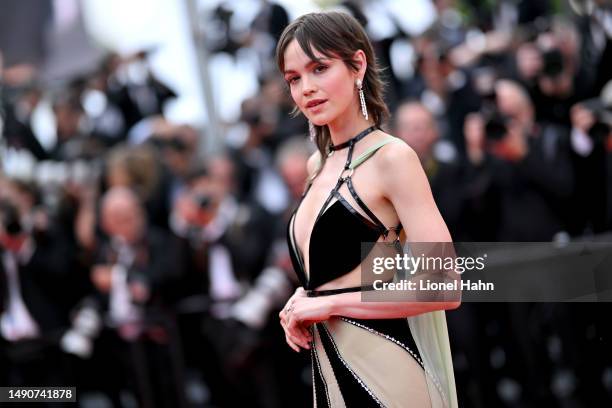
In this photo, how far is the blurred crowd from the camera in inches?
259

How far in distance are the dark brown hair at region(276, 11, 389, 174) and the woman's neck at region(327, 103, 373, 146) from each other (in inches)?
2.0

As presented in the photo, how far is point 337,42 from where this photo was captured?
3094 mm

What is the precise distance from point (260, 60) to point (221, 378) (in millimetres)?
3022

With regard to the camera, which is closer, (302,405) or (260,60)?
(302,405)

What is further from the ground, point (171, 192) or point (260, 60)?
point (260, 60)

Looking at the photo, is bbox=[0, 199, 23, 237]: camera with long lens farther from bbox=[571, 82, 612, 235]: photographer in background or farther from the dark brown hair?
the dark brown hair

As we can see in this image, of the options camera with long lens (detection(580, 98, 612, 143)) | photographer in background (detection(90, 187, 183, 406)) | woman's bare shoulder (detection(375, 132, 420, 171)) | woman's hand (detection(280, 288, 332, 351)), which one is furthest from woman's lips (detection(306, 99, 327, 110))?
photographer in background (detection(90, 187, 183, 406))

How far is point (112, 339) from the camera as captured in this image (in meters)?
7.26

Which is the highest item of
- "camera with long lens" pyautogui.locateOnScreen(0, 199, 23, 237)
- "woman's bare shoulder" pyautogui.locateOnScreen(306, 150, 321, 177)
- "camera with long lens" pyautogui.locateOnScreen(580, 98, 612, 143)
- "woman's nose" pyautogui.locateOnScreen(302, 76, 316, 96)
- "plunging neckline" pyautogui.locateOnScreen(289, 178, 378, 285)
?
"camera with long lens" pyautogui.locateOnScreen(0, 199, 23, 237)

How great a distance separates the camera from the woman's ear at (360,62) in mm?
3160

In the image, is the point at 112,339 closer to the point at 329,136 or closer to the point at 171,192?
the point at 171,192

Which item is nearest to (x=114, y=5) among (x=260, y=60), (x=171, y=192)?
(x=260, y=60)

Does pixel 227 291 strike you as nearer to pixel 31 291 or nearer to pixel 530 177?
pixel 31 291

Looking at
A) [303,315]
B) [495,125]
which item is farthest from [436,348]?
[495,125]
